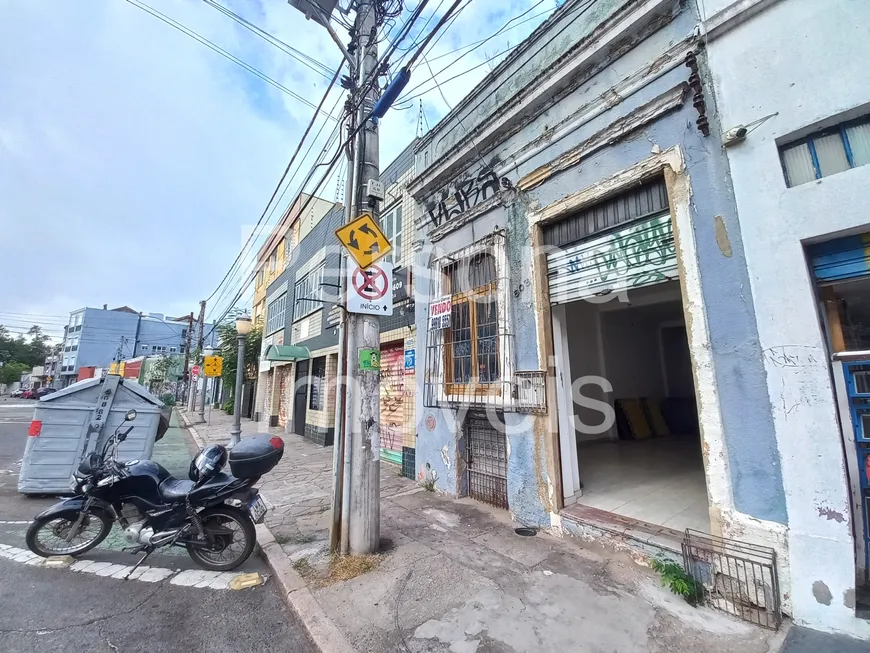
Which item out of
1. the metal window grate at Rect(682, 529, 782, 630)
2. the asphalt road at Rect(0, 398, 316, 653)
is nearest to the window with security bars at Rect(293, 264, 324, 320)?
the asphalt road at Rect(0, 398, 316, 653)

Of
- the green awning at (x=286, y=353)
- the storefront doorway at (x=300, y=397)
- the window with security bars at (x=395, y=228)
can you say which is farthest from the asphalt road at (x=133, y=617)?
the storefront doorway at (x=300, y=397)

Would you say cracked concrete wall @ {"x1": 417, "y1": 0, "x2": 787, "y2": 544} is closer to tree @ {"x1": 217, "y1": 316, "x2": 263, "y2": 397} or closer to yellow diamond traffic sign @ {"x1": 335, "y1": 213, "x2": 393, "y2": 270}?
yellow diamond traffic sign @ {"x1": 335, "y1": 213, "x2": 393, "y2": 270}

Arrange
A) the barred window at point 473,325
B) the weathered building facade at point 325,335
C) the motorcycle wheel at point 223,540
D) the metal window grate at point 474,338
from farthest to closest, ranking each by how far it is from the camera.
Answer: the weathered building facade at point 325,335 < the barred window at point 473,325 < the metal window grate at point 474,338 < the motorcycle wheel at point 223,540

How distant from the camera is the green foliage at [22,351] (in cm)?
5632

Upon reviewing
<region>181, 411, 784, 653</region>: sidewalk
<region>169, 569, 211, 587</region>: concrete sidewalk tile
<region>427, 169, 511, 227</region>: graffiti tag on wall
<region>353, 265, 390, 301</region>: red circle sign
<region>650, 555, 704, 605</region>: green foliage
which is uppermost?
<region>427, 169, 511, 227</region>: graffiti tag on wall

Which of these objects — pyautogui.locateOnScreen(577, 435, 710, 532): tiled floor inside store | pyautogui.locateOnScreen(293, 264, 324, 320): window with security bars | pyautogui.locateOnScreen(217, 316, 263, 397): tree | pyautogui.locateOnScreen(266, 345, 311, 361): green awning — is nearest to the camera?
pyautogui.locateOnScreen(577, 435, 710, 532): tiled floor inside store

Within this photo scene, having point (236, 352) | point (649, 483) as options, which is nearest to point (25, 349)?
point (236, 352)

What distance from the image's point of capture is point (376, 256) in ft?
13.5

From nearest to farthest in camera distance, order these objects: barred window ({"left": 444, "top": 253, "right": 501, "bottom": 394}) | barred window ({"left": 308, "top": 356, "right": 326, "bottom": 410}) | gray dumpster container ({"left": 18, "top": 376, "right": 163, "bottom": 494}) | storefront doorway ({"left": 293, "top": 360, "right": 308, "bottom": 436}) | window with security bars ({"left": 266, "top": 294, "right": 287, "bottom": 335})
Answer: barred window ({"left": 444, "top": 253, "right": 501, "bottom": 394}), gray dumpster container ({"left": 18, "top": 376, "right": 163, "bottom": 494}), barred window ({"left": 308, "top": 356, "right": 326, "bottom": 410}), storefront doorway ({"left": 293, "top": 360, "right": 308, "bottom": 436}), window with security bars ({"left": 266, "top": 294, "right": 287, "bottom": 335})

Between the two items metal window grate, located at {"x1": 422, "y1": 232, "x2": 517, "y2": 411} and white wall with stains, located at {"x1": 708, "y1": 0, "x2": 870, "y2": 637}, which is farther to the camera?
metal window grate, located at {"x1": 422, "y1": 232, "x2": 517, "y2": 411}

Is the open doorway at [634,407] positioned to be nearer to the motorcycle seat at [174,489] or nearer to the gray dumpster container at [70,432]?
the motorcycle seat at [174,489]

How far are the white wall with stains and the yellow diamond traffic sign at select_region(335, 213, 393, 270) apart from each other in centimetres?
321

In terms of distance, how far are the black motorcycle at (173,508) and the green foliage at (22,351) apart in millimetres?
72592

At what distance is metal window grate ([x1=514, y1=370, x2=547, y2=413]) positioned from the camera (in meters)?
4.48
